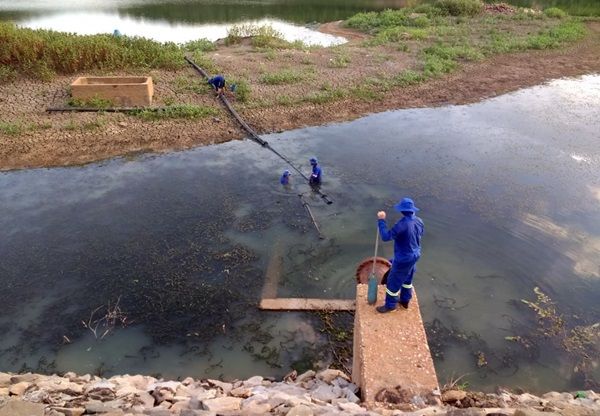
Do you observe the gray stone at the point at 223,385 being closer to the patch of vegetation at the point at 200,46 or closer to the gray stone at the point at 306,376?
the gray stone at the point at 306,376

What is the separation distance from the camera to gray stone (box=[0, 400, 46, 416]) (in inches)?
162

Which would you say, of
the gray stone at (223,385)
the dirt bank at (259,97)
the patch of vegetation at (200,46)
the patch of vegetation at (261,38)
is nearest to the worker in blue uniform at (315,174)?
the dirt bank at (259,97)

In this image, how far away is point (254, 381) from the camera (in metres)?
5.70

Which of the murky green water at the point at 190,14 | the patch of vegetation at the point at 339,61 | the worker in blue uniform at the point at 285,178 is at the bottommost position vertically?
the worker in blue uniform at the point at 285,178

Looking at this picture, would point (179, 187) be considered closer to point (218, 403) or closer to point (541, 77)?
point (218, 403)

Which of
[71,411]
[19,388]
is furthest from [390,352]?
[19,388]

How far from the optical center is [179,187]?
10.6m

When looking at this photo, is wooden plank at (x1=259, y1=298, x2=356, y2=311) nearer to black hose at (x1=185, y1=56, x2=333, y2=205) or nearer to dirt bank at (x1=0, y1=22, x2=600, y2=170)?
black hose at (x1=185, y1=56, x2=333, y2=205)

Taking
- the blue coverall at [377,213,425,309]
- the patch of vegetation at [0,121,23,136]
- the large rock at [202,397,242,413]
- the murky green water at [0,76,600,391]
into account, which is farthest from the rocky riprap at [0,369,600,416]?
the patch of vegetation at [0,121,23,136]

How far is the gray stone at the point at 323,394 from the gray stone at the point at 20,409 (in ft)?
8.86

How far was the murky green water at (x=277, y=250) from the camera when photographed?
651cm

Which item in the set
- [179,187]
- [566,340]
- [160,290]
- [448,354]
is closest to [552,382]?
[566,340]

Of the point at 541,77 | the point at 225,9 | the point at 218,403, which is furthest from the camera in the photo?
the point at 225,9

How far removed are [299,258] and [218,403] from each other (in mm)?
3802
